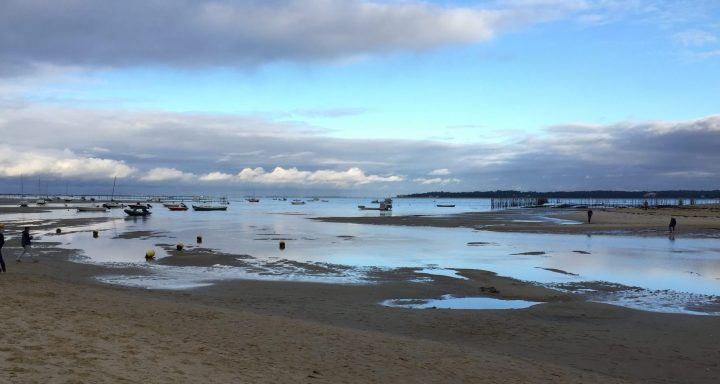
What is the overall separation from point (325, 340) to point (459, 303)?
7771 millimetres

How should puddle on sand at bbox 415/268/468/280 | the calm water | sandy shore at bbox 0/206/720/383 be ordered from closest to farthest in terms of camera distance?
sandy shore at bbox 0/206/720/383, the calm water, puddle on sand at bbox 415/268/468/280

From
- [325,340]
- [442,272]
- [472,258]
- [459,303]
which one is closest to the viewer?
[325,340]

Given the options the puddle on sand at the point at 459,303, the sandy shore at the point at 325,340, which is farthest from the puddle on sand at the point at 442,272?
the sandy shore at the point at 325,340

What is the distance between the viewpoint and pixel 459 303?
18.2 meters

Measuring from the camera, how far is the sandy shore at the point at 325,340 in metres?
8.38

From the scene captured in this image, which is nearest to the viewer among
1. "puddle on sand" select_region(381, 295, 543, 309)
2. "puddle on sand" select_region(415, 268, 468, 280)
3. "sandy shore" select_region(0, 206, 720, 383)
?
"sandy shore" select_region(0, 206, 720, 383)

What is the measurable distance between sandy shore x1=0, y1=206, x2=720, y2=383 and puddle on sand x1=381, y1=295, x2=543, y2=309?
71cm

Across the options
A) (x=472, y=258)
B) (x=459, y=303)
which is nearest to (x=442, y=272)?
(x=472, y=258)

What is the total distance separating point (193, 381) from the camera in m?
7.69

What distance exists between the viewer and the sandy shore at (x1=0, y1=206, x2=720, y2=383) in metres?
8.38

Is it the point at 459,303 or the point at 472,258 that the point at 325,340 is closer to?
the point at 459,303

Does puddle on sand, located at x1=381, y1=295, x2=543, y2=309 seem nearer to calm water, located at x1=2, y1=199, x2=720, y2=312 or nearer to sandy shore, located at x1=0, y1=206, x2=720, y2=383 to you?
sandy shore, located at x1=0, y1=206, x2=720, y2=383

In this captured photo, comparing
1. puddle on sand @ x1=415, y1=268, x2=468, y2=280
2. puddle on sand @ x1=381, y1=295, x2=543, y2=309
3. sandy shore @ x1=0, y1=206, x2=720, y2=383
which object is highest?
sandy shore @ x1=0, y1=206, x2=720, y2=383

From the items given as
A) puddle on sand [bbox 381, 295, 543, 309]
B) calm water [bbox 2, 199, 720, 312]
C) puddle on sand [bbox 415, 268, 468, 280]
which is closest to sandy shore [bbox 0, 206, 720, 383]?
puddle on sand [bbox 381, 295, 543, 309]
